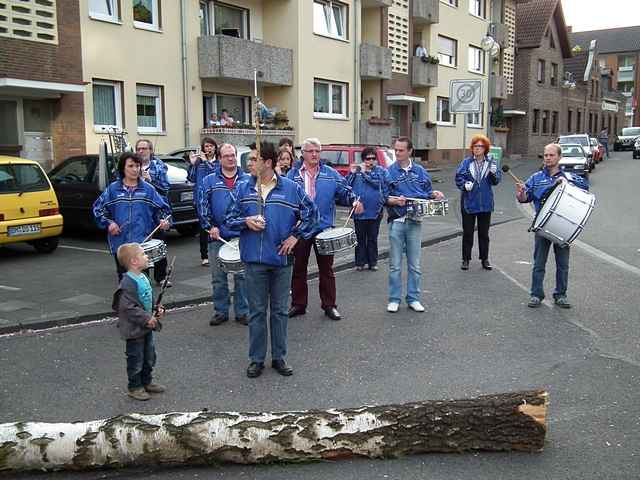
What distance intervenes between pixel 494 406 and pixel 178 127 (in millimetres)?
16634

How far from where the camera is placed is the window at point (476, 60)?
123 ft

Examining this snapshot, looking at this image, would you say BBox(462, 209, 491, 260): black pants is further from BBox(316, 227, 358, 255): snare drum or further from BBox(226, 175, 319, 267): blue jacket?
BBox(226, 175, 319, 267): blue jacket

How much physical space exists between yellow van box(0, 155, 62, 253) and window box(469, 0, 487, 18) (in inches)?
1206

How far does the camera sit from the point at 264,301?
18.5ft

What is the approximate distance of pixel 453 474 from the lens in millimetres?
3979

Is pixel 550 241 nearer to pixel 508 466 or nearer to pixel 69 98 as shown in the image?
pixel 508 466

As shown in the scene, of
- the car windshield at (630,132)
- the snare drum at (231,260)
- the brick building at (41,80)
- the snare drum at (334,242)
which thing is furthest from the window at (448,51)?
the snare drum at (231,260)

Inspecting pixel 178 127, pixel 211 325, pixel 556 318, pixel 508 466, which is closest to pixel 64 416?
pixel 211 325

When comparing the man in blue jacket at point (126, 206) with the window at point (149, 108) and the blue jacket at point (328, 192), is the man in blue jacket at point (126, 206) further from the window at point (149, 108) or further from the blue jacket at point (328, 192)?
the window at point (149, 108)

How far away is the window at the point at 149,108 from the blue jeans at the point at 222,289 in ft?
40.0

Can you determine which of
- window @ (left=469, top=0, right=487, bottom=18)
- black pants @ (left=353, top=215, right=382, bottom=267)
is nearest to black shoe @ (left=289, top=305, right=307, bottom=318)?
black pants @ (left=353, top=215, right=382, bottom=267)

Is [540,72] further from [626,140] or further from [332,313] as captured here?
[332,313]

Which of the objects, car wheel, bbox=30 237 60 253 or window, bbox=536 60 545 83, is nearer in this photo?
car wheel, bbox=30 237 60 253

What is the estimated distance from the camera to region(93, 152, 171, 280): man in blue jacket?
23.6 ft
